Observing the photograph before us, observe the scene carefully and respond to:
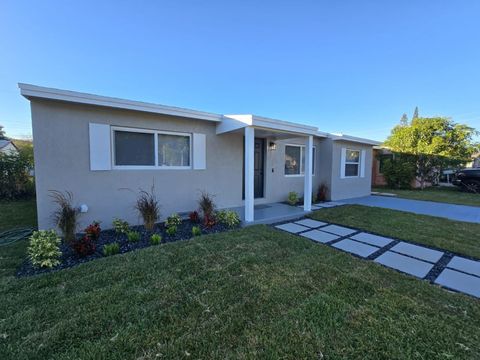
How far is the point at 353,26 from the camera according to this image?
7.62m

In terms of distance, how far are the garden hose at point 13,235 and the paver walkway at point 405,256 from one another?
18.1 feet

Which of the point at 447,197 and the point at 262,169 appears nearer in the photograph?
the point at 262,169

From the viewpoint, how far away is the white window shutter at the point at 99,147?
444cm

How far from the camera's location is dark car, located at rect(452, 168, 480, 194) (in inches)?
475

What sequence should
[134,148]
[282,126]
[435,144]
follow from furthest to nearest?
1. [435,144]
2. [282,126]
3. [134,148]

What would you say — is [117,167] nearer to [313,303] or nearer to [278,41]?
[313,303]

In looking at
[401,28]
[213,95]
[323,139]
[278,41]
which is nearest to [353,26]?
[401,28]

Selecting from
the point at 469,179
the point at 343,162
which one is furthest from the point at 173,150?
the point at 469,179

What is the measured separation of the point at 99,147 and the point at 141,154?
87 centimetres

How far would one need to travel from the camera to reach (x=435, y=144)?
1241cm

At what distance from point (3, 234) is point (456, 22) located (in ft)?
48.1

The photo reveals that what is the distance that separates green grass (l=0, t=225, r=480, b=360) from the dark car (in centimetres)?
1476

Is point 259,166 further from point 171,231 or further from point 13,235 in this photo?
point 13,235

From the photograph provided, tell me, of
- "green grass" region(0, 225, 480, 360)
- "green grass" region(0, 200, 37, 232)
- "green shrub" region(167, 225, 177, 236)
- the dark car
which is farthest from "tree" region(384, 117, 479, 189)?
"green grass" region(0, 200, 37, 232)
